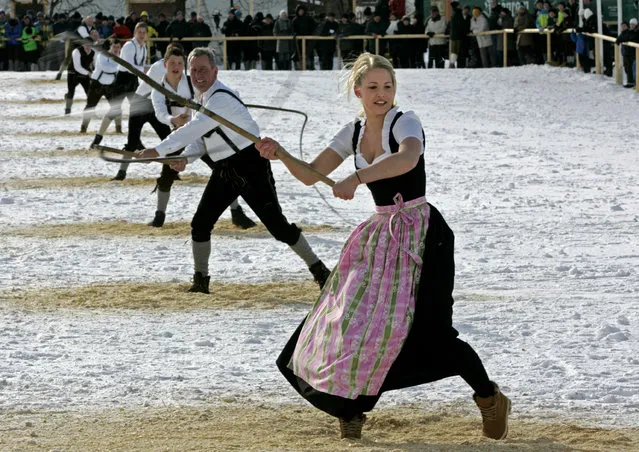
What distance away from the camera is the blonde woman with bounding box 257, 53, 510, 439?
5027 mm

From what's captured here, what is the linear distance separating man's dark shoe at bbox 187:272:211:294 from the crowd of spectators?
1767 centimetres

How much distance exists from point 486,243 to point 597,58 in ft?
51.4

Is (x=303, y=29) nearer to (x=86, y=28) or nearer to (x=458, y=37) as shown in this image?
(x=458, y=37)

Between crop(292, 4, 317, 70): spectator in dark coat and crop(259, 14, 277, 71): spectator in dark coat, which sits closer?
crop(292, 4, 317, 70): spectator in dark coat

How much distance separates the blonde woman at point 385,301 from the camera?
5.03 metres

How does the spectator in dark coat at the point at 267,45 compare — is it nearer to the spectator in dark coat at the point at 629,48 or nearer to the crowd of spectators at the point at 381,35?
the crowd of spectators at the point at 381,35

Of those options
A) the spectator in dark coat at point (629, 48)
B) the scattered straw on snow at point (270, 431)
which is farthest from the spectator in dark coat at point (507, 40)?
the scattered straw on snow at point (270, 431)

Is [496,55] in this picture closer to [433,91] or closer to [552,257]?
[433,91]

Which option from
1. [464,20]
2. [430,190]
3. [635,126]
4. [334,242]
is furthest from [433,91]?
[334,242]

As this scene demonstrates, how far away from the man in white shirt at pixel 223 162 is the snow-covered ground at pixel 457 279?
655 millimetres

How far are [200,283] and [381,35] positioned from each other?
62.7 feet

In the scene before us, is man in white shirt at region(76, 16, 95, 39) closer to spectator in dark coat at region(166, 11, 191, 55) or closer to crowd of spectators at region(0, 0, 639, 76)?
crowd of spectators at region(0, 0, 639, 76)

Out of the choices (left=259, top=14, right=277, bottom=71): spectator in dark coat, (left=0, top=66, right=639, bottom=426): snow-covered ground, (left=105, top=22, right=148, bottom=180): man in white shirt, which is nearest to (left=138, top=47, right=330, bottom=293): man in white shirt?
(left=0, top=66, right=639, bottom=426): snow-covered ground

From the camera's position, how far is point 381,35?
2725 centimetres
